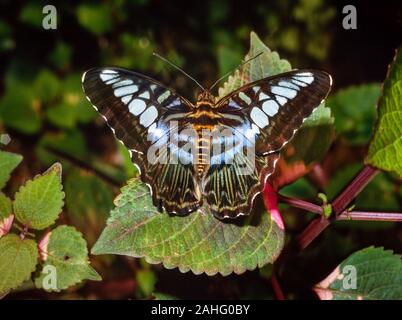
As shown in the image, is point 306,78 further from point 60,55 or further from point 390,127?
point 60,55

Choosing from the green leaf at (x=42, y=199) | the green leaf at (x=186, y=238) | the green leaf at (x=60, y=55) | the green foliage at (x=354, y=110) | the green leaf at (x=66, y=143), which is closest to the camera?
the green leaf at (x=186, y=238)

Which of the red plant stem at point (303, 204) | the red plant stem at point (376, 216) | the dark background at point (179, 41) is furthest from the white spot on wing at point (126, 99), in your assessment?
the dark background at point (179, 41)

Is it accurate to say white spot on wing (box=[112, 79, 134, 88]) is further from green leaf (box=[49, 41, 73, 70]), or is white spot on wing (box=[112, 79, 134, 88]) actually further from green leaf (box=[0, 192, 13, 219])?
green leaf (box=[49, 41, 73, 70])

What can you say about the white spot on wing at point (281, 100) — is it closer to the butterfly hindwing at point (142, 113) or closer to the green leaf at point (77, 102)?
the butterfly hindwing at point (142, 113)

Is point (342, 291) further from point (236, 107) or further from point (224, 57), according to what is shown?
point (224, 57)

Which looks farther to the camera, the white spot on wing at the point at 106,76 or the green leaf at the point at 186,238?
the white spot on wing at the point at 106,76
